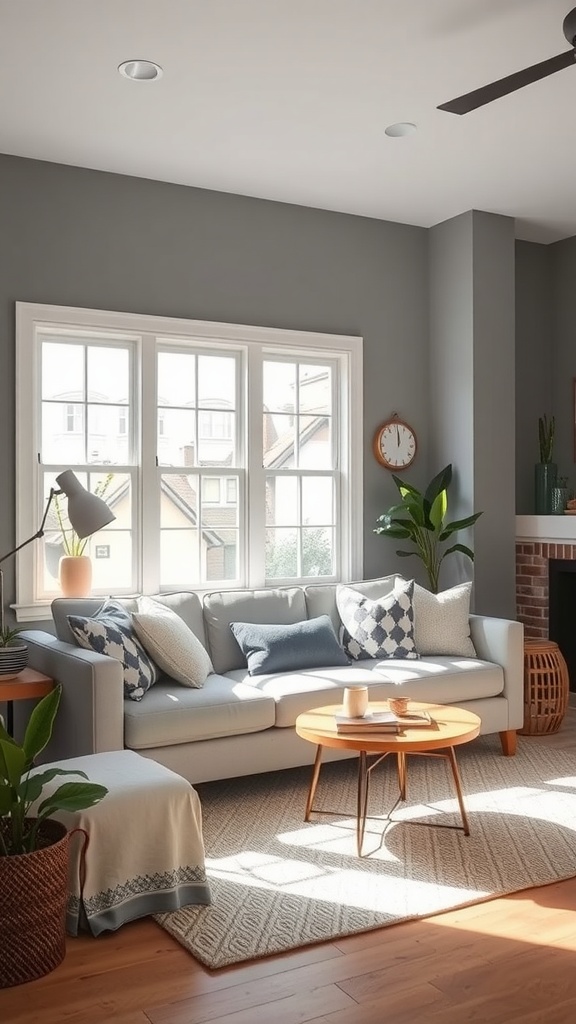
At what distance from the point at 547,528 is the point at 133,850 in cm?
376

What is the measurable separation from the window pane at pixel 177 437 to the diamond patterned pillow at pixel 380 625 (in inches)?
47.9

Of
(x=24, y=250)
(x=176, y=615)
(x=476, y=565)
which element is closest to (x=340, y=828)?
(x=176, y=615)

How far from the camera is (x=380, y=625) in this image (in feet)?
16.6

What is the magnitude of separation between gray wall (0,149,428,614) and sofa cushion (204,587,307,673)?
88 centimetres

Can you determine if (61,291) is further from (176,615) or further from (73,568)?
(176,615)

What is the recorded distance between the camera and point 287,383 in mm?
5738

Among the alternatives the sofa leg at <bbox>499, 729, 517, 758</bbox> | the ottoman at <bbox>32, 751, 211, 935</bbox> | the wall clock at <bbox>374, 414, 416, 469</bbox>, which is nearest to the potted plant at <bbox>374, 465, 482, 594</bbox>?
the wall clock at <bbox>374, 414, 416, 469</bbox>

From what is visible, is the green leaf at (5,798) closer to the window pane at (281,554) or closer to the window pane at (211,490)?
the window pane at (211,490)

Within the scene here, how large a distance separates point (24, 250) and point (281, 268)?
4.96 feet

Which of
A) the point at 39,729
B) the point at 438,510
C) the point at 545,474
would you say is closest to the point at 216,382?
the point at 438,510

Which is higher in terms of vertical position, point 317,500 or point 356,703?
point 317,500

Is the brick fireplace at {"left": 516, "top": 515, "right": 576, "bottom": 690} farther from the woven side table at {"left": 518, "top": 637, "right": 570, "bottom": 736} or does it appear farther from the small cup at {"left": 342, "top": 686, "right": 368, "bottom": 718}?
the small cup at {"left": 342, "top": 686, "right": 368, "bottom": 718}

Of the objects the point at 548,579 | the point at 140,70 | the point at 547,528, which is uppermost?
the point at 140,70

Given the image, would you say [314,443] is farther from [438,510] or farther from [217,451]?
[438,510]
